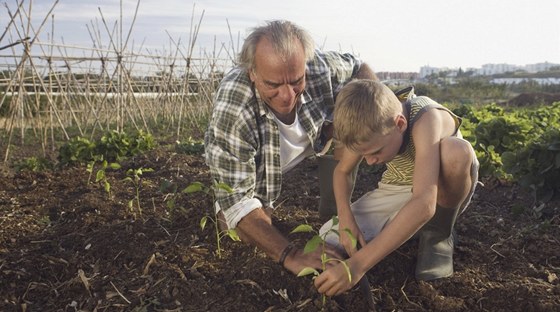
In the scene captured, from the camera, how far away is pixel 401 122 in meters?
1.95

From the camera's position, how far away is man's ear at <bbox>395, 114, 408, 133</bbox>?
6.30 ft

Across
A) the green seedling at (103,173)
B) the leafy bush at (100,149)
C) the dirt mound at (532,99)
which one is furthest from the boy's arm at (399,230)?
the dirt mound at (532,99)

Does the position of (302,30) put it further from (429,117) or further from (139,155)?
(139,155)

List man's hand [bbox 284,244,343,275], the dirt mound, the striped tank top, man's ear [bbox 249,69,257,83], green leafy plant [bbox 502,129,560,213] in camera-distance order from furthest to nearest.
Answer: the dirt mound → green leafy plant [bbox 502,129,560,213] → man's ear [bbox 249,69,257,83] → the striped tank top → man's hand [bbox 284,244,343,275]

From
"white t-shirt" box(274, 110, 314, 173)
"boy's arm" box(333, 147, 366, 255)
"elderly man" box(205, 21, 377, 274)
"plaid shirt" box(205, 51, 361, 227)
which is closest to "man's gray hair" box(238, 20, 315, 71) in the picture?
"elderly man" box(205, 21, 377, 274)

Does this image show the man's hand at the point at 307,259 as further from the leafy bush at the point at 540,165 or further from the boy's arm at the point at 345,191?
the leafy bush at the point at 540,165

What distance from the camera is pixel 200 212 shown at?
9.80 feet

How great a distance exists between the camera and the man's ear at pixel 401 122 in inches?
75.5

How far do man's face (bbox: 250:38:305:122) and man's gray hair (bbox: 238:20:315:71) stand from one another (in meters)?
0.03

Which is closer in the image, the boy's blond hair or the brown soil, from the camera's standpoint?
the boy's blond hair

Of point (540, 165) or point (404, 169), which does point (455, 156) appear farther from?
point (540, 165)

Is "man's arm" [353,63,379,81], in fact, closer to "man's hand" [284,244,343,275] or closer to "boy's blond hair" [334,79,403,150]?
"boy's blond hair" [334,79,403,150]

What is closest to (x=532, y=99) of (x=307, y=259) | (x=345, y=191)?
(x=345, y=191)

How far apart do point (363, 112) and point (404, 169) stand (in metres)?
0.68
